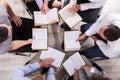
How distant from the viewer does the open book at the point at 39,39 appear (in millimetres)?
2344

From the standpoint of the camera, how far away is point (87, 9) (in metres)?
2.50

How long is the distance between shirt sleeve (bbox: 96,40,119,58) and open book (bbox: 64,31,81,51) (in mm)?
230

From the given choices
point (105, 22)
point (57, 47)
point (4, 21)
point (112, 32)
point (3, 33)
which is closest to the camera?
point (3, 33)

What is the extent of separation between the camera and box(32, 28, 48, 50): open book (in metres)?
2.34

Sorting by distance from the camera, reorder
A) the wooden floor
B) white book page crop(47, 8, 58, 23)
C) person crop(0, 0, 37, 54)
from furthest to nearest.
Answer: the wooden floor, white book page crop(47, 8, 58, 23), person crop(0, 0, 37, 54)

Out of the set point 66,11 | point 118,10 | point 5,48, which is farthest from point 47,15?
point 118,10

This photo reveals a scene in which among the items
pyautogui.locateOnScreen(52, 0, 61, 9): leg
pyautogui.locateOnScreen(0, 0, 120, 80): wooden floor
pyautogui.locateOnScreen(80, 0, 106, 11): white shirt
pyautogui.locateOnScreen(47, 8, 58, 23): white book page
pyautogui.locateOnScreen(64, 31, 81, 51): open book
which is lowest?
pyautogui.locateOnScreen(0, 0, 120, 80): wooden floor

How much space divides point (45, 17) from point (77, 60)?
1.95ft

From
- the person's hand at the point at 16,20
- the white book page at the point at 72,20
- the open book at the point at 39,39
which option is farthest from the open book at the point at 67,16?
the person's hand at the point at 16,20

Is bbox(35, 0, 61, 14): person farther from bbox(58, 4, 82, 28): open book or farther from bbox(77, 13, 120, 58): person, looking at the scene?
bbox(77, 13, 120, 58): person

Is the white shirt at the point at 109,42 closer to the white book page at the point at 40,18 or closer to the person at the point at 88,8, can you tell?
the person at the point at 88,8

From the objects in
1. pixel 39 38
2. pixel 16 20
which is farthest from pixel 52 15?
pixel 16 20

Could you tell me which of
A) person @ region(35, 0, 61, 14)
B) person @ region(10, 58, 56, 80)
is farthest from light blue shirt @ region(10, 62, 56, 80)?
person @ region(35, 0, 61, 14)

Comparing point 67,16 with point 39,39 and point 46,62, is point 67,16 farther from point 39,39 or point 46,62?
point 46,62
